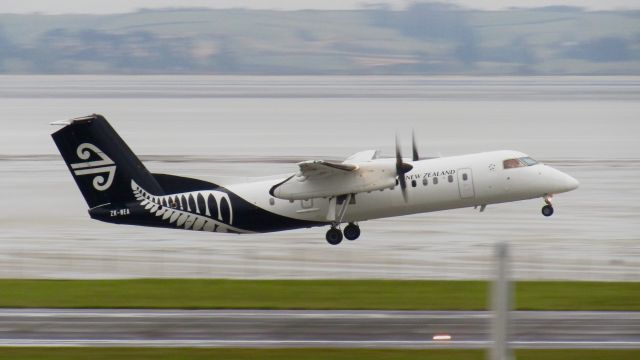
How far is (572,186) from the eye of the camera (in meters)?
41.9

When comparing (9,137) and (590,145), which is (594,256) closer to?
(590,145)

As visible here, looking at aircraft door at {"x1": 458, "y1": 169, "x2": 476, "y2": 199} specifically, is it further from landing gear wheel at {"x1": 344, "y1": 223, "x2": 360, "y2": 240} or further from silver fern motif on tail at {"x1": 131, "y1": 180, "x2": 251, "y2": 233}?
silver fern motif on tail at {"x1": 131, "y1": 180, "x2": 251, "y2": 233}

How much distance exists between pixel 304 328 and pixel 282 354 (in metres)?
3.39

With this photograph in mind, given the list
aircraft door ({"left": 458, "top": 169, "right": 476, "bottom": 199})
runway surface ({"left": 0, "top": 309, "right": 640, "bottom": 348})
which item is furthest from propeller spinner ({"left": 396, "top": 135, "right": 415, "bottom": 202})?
runway surface ({"left": 0, "top": 309, "right": 640, "bottom": 348})

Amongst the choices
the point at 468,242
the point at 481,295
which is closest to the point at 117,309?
the point at 481,295

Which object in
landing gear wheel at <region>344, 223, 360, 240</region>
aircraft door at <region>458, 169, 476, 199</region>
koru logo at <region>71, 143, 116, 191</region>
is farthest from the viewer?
landing gear wheel at <region>344, 223, 360, 240</region>

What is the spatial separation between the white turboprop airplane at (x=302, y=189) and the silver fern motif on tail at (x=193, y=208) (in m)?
0.04

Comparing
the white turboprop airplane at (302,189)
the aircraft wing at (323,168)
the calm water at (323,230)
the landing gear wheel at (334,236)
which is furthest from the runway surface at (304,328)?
the landing gear wheel at (334,236)

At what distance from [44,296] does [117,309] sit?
11.7 ft

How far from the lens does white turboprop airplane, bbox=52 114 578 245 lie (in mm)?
41000

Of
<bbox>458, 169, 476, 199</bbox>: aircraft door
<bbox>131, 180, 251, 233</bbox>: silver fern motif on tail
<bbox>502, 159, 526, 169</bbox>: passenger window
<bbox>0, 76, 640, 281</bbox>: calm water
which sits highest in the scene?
<bbox>502, 159, 526, 169</bbox>: passenger window

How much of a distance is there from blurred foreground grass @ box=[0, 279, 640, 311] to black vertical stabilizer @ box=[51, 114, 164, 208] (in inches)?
215

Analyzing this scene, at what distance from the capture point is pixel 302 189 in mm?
41094

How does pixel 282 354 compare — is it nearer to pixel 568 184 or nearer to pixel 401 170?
pixel 401 170
